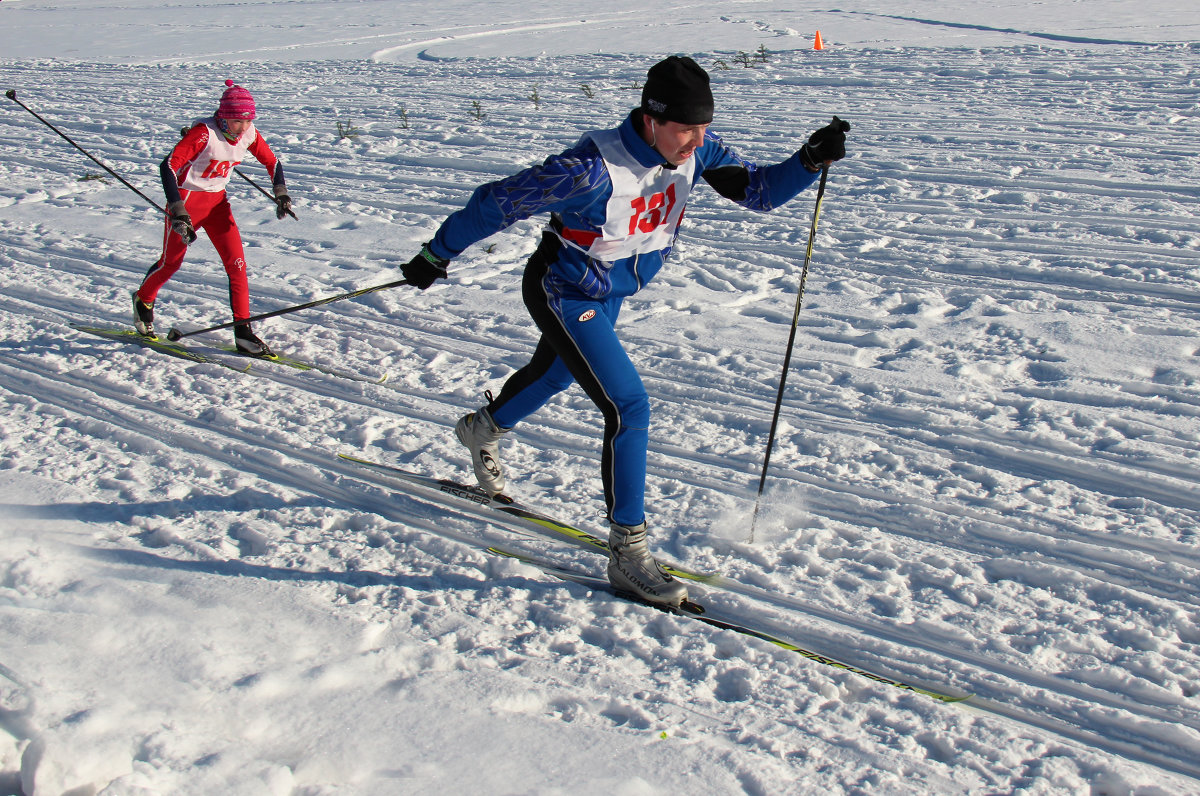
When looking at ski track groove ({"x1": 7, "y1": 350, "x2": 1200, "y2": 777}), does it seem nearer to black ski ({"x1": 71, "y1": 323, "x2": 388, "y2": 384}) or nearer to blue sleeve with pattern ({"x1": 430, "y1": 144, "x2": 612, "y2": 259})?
black ski ({"x1": 71, "y1": 323, "x2": 388, "y2": 384})

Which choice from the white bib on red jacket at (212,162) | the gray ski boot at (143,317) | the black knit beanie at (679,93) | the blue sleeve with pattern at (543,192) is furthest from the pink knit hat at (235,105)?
the black knit beanie at (679,93)

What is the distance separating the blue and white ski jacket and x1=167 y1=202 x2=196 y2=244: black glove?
2629 mm

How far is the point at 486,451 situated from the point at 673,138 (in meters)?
1.59

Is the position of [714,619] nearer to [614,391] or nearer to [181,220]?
[614,391]

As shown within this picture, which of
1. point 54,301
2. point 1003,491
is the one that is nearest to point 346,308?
point 54,301

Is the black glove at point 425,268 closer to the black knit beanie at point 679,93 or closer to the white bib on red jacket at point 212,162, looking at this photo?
the black knit beanie at point 679,93

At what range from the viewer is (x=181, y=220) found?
5152 millimetres

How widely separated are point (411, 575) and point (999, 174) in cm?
619

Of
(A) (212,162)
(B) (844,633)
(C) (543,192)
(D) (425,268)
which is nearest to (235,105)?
(A) (212,162)

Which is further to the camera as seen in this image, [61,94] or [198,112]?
[61,94]

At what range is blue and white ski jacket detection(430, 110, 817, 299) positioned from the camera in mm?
2875

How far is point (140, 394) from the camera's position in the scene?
4855 millimetres

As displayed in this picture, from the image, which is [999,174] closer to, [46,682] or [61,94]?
[46,682]

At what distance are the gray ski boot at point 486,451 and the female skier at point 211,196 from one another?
201 cm
